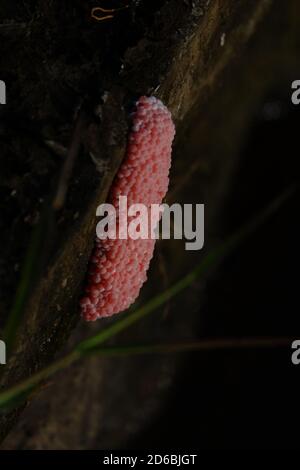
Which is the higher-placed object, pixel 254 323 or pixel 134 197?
pixel 254 323

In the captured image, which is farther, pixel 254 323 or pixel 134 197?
pixel 254 323

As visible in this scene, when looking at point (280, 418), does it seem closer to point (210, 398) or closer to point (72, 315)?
point (210, 398)

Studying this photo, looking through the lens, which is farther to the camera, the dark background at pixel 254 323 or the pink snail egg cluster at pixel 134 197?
the dark background at pixel 254 323

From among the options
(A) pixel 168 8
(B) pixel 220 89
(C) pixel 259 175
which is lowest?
(A) pixel 168 8

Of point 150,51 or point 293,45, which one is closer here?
point 150,51

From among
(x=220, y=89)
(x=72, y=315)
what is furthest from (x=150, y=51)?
(x=220, y=89)

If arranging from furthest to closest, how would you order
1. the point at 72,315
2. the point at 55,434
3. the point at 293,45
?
1. the point at 293,45
2. the point at 55,434
3. the point at 72,315

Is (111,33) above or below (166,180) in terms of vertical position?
above
